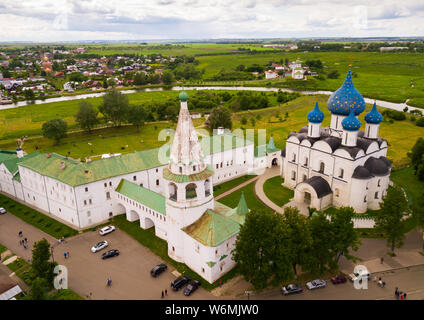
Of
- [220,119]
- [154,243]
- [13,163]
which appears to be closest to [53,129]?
[13,163]

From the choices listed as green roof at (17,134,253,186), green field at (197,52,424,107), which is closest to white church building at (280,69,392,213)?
green roof at (17,134,253,186)

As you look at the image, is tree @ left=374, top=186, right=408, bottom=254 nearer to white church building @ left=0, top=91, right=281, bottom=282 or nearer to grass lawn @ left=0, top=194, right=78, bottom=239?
white church building @ left=0, top=91, right=281, bottom=282

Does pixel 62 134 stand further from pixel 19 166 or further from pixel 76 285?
pixel 76 285

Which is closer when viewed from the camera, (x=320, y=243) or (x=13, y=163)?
(x=320, y=243)

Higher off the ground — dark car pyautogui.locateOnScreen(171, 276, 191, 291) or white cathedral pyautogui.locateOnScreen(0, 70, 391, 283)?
white cathedral pyautogui.locateOnScreen(0, 70, 391, 283)

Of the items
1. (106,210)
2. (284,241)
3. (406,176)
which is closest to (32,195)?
(106,210)

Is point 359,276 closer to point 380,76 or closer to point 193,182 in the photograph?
point 193,182
